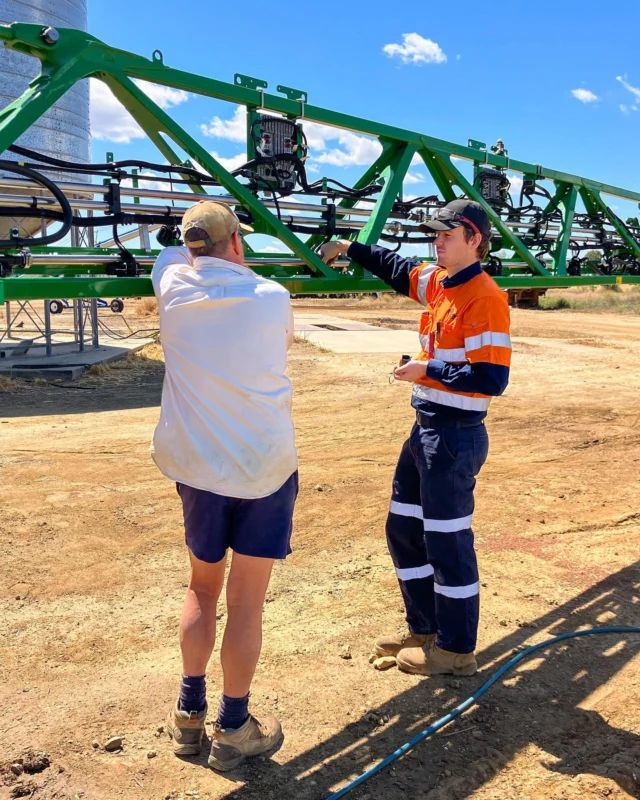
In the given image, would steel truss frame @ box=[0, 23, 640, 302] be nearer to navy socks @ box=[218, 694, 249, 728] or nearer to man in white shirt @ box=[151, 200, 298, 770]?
man in white shirt @ box=[151, 200, 298, 770]

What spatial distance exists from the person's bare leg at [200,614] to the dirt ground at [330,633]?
0.46 m

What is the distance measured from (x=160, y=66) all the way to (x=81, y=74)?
377 mm

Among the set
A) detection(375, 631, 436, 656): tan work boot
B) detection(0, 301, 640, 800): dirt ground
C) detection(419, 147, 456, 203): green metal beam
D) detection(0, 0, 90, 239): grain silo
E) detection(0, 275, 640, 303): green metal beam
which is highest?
detection(0, 0, 90, 239): grain silo

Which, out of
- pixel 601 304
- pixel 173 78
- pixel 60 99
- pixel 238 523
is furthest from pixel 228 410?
pixel 601 304

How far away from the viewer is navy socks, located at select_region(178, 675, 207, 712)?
2.89 m

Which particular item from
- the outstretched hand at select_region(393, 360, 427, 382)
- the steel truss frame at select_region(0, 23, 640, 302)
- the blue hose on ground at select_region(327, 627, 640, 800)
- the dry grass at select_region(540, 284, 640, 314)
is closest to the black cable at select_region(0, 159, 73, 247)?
the steel truss frame at select_region(0, 23, 640, 302)

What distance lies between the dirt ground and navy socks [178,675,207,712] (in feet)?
0.69

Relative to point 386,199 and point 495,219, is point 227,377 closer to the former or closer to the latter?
point 386,199

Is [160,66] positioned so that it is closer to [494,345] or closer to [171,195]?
[171,195]

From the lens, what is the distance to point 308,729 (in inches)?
Answer: 123

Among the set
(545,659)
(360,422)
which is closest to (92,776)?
(545,659)

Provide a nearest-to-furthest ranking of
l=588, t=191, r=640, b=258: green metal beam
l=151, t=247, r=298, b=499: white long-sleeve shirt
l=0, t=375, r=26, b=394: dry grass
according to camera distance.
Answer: l=151, t=247, r=298, b=499: white long-sleeve shirt → l=588, t=191, r=640, b=258: green metal beam → l=0, t=375, r=26, b=394: dry grass

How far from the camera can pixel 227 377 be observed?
8.28ft

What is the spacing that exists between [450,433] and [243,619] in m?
1.28
